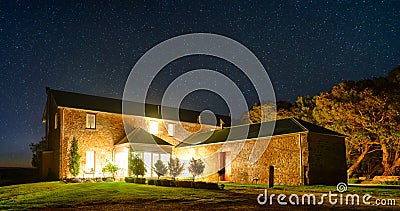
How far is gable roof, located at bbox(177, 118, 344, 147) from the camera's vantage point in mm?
24031

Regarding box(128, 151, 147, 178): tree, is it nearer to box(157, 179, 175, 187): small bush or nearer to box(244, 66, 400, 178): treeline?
box(157, 179, 175, 187): small bush

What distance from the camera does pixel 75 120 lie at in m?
29.5

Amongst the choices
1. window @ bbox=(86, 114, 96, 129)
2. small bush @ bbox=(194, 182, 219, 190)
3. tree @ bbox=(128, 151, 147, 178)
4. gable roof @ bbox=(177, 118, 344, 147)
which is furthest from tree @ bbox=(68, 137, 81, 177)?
small bush @ bbox=(194, 182, 219, 190)

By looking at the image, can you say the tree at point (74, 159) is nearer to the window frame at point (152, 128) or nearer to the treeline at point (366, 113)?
the window frame at point (152, 128)

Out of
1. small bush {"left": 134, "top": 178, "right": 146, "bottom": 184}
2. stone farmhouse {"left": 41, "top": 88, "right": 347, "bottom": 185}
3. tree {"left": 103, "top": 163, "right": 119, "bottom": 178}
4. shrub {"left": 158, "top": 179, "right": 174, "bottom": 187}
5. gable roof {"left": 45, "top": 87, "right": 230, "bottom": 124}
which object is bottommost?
small bush {"left": 134, "top": 178, "right": 146, "bottom": 184}

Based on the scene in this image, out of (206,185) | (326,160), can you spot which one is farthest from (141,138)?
(326,160)

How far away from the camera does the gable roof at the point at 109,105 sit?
99.0ft

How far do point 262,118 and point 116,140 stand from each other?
1836cm

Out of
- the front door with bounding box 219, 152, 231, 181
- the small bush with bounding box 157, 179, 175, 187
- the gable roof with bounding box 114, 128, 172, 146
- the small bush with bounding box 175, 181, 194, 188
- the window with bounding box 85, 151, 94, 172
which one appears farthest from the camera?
the gable roof with bounding box 114, 128, 172, 146

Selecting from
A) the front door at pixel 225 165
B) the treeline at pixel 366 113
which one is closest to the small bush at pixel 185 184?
the front door at pixel 225 165

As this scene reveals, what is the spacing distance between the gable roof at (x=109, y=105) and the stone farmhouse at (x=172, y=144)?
0.08 metres

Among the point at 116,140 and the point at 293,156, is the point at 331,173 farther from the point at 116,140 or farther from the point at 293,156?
the point at 116,140

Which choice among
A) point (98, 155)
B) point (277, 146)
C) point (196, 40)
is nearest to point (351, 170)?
point (277, 146)

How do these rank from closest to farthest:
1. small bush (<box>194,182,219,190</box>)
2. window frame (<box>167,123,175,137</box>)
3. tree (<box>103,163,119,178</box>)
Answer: small bush (<box>194,182,219,190</box>)
tree (<box>103,163,119,178</box>)
window frame (<box>167,123,175,137</box>)
